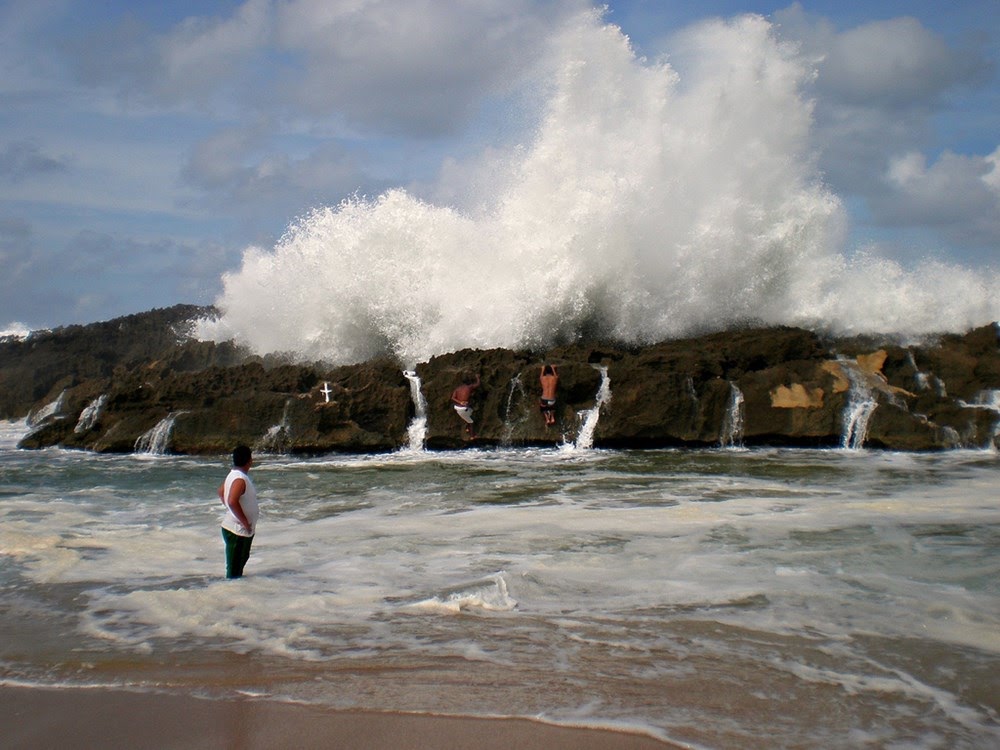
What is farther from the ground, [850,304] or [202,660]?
[850,304]

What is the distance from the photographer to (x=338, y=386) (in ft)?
44.9

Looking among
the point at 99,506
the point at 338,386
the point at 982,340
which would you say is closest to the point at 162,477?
the point at 99,506

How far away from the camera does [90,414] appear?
15.5 m

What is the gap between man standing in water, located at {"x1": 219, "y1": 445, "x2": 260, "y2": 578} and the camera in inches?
215

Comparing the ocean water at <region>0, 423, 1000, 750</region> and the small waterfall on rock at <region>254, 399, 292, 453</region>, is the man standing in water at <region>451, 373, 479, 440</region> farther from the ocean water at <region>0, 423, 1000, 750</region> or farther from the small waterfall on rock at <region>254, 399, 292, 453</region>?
the ocean water at <region>0, 423, 1000, 750</region>

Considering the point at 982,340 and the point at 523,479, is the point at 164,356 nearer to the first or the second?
the point at 523,479

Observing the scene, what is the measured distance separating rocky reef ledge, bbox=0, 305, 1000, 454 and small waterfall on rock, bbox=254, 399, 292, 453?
16 millimetres

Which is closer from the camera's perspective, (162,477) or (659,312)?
(162,477)

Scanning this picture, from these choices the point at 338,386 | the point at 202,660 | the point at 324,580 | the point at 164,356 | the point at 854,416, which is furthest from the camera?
the point at 164,356

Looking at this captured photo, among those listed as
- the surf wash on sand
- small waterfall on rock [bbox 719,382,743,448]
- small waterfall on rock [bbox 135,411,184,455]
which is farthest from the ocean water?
small waterfall on rock [bbox 135,411,184,455]

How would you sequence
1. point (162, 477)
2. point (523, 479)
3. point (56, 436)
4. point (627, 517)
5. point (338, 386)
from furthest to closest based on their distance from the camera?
point (56, 436) → point (338, 386) → point (162, 477) → point (523, 479) → point (627, 517)

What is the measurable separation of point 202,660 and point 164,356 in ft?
59.3

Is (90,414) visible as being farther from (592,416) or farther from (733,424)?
(733,424)

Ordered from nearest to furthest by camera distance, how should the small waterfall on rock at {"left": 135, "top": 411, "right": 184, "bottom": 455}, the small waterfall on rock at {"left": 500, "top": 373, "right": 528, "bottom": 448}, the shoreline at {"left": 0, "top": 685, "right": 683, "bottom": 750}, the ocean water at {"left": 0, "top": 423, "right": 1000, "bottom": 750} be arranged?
the shoreline at {"left": 0, "top": 685, "right": 683, "bottom": 750}
the ocean water at {"left": 0, "top": 423, "right": 1000, "bottom": 750}
the small waterfall on rock at {"left": 500, "top": 373, "right": 528, "bottom": 448}
the small waterfall on rock at {"left": 135, "top": 411, "right": 184, "bottom": 455}
